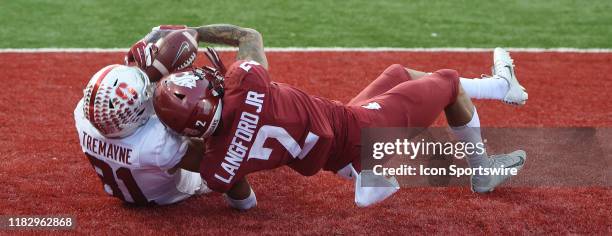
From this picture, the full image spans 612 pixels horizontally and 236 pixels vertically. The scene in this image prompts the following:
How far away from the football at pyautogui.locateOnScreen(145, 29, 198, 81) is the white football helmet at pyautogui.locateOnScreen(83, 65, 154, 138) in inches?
15.1

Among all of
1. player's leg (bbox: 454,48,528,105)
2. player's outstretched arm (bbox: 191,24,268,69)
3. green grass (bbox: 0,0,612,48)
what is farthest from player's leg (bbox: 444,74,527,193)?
green grass (bbox: 0,0,612,48)

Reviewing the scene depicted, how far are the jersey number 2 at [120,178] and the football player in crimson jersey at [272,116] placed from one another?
458mm

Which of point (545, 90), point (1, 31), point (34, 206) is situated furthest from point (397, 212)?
point (1, 31)

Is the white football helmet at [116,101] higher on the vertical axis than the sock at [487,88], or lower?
higher

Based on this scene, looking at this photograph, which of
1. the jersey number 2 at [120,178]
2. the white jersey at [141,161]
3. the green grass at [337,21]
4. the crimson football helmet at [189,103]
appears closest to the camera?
the crimson football helmet at [189,103]

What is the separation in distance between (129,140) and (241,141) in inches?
23.5

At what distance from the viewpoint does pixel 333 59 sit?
7.99m

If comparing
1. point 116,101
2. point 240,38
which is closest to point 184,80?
point 116,101

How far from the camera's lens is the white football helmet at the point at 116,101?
3.98 m

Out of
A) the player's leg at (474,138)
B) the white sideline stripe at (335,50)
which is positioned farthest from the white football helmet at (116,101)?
the white sideline stripe at (335,50)

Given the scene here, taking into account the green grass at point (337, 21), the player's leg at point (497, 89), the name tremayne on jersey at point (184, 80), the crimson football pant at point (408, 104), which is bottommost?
the green grass at point (337, 21)

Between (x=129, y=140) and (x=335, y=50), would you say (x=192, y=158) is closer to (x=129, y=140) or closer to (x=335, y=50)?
(x=129, y=140)

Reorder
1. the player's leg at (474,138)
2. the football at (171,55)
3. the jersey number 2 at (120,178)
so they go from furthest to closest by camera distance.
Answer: the player's leg at (474,138)
the football at (171,55)
the jersey number 2 at (120,178)

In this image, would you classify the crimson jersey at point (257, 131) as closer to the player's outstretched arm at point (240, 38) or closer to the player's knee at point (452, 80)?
the player's outstretched arm at point (240, 38)
